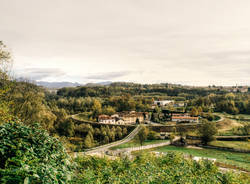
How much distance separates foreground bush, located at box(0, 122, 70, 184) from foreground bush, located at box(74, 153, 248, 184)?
154 cm

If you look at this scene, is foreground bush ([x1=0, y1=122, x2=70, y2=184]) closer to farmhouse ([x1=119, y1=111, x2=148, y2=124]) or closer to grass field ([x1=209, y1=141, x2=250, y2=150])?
grass field ([x1=209, y1=141, x2=250, y2=150])

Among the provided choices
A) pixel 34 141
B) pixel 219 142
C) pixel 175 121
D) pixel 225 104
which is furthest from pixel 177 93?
pixel 34 141

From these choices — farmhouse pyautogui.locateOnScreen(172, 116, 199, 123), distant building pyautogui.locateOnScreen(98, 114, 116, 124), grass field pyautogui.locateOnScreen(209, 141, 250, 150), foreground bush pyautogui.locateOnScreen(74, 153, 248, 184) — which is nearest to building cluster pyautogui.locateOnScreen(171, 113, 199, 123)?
farmhouse pyautogui.locateOnScreen(172, 116, 199, 123)

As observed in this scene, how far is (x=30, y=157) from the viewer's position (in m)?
3.34

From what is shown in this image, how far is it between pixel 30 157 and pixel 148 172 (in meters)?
4.44

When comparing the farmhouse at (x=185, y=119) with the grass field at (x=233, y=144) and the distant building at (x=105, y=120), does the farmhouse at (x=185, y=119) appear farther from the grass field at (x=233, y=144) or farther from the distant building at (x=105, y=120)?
the distant building at (x=105, y=120)

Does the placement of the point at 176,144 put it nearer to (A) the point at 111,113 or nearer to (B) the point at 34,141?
(A) the point at 111,113

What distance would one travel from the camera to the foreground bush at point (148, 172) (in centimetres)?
568

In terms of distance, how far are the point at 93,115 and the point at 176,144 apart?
1286 inches

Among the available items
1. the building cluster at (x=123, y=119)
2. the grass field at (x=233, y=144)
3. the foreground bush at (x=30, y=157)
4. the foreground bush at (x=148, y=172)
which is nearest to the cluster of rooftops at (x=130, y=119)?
the building cluster at (x=123, y=119)

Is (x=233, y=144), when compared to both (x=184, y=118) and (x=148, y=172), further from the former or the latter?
(x=148, y=172)

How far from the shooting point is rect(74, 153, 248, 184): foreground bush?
5.68m

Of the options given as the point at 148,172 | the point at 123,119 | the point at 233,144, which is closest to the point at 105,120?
the point at 123,119

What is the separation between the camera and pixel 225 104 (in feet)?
244
